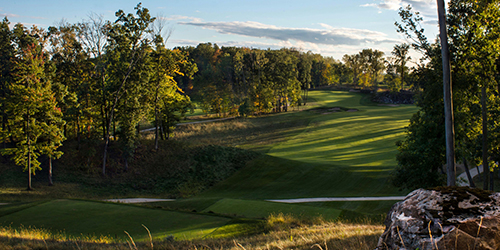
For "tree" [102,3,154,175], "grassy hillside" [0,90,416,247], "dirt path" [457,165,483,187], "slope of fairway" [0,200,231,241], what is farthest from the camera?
"tree" [102,3,154,175]

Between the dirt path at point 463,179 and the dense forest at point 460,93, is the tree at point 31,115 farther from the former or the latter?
the dirt path at point 463,179

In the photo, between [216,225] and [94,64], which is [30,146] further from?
[216,225]

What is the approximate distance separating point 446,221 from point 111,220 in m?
11.8

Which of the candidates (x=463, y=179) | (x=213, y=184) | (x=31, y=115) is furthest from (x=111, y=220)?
(x=463, y=179)

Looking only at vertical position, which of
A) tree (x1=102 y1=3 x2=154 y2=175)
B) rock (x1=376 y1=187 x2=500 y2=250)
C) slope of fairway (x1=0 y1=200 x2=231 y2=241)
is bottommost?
slope of fairway (x1=0 y1=200 x2=231 y2=241)

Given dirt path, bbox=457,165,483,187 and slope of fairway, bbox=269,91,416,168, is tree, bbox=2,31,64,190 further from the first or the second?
dirt path, bbox=457,165,483,187

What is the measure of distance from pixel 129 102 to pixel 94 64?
4548 millimetres

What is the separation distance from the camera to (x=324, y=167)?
26672 mm

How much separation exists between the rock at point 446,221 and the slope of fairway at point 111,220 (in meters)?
6.93

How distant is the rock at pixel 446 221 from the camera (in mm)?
3936

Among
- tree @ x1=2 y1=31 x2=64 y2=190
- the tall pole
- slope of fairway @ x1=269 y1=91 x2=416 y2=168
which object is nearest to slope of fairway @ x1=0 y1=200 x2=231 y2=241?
the tall pole

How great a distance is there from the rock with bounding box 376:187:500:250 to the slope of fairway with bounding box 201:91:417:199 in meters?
17.1

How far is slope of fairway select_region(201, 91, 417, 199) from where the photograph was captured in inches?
898

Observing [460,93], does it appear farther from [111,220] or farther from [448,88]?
[111,220]
